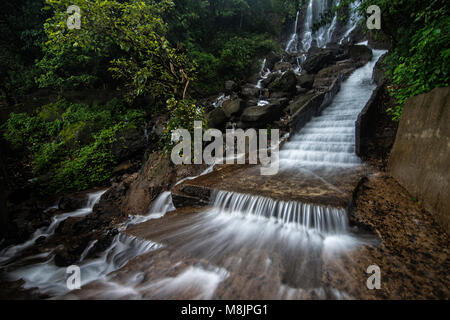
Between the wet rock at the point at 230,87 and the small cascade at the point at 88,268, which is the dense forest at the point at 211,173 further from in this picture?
the wet rock at the point at 230,87

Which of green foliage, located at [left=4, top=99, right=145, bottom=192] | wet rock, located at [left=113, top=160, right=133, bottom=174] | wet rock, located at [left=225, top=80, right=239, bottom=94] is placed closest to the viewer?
green foliage, located at [left=4, top=99, right=145, bottom=192]

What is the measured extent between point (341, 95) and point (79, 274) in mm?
11442

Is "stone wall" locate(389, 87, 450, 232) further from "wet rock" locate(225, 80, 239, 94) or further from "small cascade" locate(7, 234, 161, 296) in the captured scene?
"wet rock" locate(225, 80, 239, 94)

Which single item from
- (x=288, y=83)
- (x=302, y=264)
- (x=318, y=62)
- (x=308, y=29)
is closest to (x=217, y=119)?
(x=288, y=83)

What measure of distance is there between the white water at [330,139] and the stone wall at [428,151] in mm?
1567

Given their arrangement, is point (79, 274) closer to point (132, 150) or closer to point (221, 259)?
point (221, 259)

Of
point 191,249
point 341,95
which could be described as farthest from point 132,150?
point 341,95

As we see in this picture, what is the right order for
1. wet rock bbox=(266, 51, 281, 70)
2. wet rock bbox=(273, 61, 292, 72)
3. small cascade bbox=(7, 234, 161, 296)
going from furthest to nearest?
wet rock bbox=(266, 51, 281, 70) < wet rock bbox=(273, 61, 292, 72) < small cascade bbox=(7, 234, 161, 296)

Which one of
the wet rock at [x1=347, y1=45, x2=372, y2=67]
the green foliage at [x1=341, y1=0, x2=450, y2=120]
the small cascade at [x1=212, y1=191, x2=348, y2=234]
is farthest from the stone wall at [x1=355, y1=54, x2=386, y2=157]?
the wet rock at [x1=347, y1=45, x2=372, y2=67]

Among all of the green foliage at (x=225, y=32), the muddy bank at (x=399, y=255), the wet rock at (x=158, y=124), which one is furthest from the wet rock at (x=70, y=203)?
the green foliage at (x=225, y=32)

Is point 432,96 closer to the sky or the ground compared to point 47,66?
closer to the ground

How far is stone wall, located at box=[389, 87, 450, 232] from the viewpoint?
232cm

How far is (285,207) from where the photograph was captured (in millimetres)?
3102

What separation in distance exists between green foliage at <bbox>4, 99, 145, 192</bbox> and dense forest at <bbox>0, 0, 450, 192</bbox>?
0.04 metres
